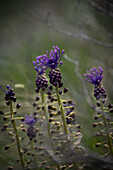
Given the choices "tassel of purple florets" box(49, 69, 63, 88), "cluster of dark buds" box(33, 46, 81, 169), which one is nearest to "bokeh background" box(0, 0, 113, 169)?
"cluster of dark buds" box(33, 46, 81, 169)

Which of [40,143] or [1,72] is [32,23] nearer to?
[1,72]

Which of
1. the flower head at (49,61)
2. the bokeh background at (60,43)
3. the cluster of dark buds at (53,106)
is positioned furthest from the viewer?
the bokeh background at (60,43)

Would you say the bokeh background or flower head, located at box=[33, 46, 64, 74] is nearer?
Answer: flower head, located at box=[33, 46, 64, 74]

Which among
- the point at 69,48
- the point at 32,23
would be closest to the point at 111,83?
the point at 69,48

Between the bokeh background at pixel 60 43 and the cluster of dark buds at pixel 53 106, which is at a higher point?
the bokeh background at pixel 60 43

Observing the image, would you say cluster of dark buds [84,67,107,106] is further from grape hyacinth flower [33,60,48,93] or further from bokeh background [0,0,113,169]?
bokeh background [0,0,113,169]

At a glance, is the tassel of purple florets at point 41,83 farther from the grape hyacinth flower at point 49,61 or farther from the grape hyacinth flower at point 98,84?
the grape hyacinth flower at point 98,84

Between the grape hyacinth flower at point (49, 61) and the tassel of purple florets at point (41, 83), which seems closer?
the tassel of purple florets at point (41, 83)

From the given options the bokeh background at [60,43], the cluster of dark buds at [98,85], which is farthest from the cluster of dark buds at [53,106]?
the bokeh background at [60,43]

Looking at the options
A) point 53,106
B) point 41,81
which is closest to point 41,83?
point 41,81
